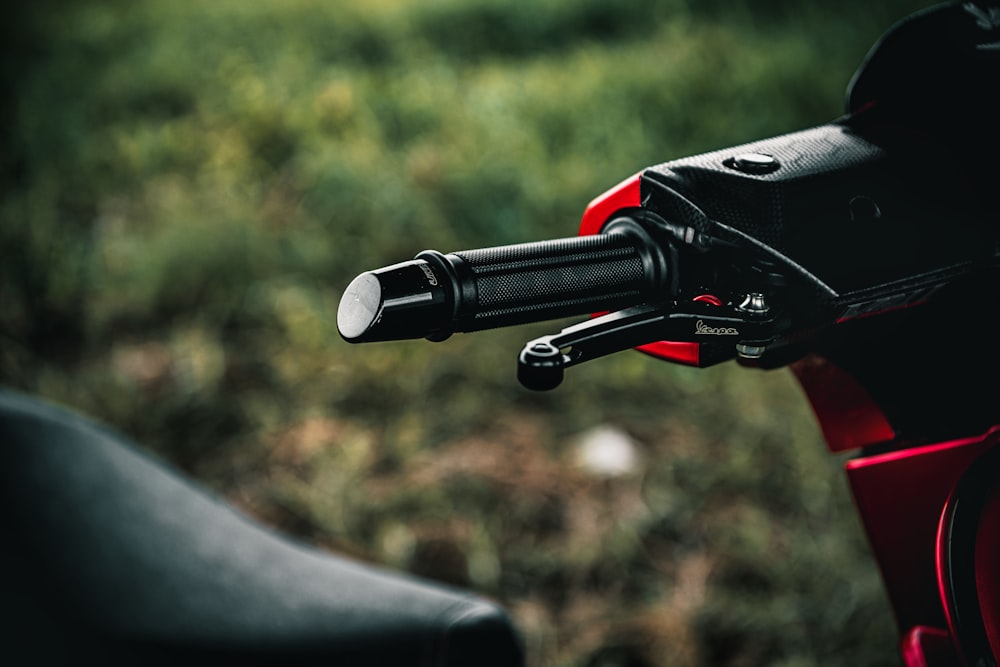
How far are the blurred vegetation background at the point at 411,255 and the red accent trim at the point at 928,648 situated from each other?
3.21ft

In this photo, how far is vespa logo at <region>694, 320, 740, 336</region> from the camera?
440mm

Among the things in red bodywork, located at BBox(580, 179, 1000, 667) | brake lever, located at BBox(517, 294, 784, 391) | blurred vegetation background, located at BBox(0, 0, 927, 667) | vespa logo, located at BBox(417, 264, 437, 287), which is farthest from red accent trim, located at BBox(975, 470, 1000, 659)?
blurred vegetation background, located at BBox(0, 0, 927, 667)

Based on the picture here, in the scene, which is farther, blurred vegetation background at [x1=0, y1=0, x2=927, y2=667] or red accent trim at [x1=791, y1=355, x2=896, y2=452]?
blurred vegetation background at [x1=0, y1=0, x2=927, y2=667]

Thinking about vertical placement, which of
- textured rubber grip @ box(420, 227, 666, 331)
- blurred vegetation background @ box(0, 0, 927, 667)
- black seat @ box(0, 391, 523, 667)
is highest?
textured rubber grip @ box(420, 227, 666, 331)

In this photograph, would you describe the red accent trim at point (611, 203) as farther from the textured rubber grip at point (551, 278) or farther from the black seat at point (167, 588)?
the black seat at point (167, 588)

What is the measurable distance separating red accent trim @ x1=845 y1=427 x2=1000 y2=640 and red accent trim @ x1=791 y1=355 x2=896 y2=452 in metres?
0.01

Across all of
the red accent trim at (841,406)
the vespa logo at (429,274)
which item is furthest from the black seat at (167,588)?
the vespa logo at (429,274)

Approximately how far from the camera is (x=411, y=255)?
2578mm

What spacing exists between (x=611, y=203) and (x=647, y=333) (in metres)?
0.10

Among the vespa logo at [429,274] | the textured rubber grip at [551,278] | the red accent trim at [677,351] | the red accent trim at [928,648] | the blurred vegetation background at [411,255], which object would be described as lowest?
the blurred vegetation background at [411,255]

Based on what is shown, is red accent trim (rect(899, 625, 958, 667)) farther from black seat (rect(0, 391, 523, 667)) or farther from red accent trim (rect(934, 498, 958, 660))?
black seat (rect(0, 391, 523, 667))

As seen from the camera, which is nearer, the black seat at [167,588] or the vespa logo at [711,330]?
the vespa logo at [711,330]

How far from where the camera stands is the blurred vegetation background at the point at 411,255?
167 cm

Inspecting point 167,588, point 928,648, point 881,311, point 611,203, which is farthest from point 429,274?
point 167,588
